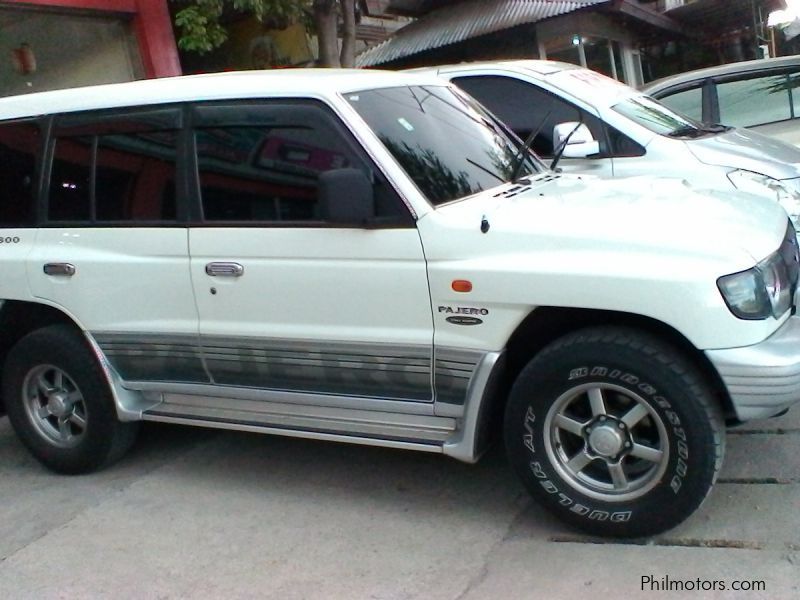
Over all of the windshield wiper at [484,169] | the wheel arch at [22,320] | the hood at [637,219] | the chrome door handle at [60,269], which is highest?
the windshield wiper at [484,169]

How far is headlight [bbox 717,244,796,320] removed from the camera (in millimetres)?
3348

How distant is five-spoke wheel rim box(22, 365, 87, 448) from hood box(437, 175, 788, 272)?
244 centimetres

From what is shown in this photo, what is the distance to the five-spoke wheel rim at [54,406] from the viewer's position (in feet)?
16.3

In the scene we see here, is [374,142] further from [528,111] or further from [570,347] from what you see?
[528,111]

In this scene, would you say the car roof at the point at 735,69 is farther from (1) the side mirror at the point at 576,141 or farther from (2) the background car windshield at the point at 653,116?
(1) the side mirror at the point at 576,141

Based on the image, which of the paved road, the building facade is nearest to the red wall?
the building facade

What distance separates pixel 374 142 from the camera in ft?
13.1

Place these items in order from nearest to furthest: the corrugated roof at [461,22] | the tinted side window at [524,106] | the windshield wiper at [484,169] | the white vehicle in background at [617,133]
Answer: the windshield wiper at [484,169]
the white vehicle in background at [617,133]
the tinted side window at [524,106]
the corrugated roof at [461,22]

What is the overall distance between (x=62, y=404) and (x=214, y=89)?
1949 mm

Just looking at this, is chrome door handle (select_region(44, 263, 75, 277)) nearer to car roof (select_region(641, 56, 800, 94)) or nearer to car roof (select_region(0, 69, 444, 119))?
car roof (select_region(0, 69, 444, 119))

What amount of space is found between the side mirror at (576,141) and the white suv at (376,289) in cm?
49

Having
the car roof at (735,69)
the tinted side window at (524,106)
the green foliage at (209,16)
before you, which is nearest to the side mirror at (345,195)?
the tinted side window at (524,106)

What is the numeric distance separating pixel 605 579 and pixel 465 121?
7.75 ft

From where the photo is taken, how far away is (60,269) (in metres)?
4.75
